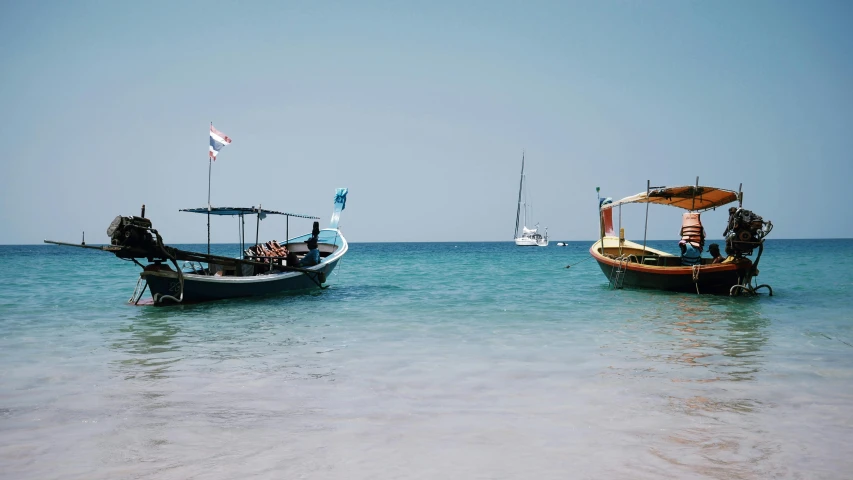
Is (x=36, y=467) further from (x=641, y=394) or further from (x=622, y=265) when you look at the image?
(x=622, y=265)

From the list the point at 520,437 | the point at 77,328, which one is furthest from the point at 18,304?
the point at 520,437

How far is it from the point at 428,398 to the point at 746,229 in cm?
1413

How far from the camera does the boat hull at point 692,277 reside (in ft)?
60.1

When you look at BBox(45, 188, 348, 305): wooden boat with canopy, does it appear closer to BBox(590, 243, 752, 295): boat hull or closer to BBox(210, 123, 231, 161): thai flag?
BBox(210, 123, 231, 161): thai flag

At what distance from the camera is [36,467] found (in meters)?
4.56

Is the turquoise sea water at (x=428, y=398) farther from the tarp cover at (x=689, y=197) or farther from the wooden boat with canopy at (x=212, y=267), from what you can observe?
the tarp cover at (x=689, y=197)

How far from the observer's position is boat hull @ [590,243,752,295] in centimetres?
1833

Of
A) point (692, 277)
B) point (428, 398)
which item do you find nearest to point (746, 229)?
point (692, 277)

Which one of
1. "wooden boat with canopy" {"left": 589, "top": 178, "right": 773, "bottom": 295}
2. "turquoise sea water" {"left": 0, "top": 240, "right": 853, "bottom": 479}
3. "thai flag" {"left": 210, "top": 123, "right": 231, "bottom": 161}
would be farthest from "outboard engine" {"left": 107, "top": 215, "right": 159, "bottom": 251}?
"wooden boat with canopy" {"left": 589, "top": 178, "right": 773, "bottom": 295}

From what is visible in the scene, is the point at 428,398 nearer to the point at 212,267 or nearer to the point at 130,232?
the point at 130,232

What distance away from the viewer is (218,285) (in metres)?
16.9

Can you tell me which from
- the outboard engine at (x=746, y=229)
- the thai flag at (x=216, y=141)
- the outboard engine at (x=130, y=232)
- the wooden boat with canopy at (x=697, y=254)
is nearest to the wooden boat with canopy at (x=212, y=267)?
the outboard engine at (x=130, y=232)

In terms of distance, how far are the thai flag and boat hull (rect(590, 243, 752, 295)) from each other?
45.4ft

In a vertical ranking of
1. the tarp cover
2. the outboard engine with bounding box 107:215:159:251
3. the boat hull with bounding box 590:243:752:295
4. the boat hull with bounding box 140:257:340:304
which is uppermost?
the tarp cover
